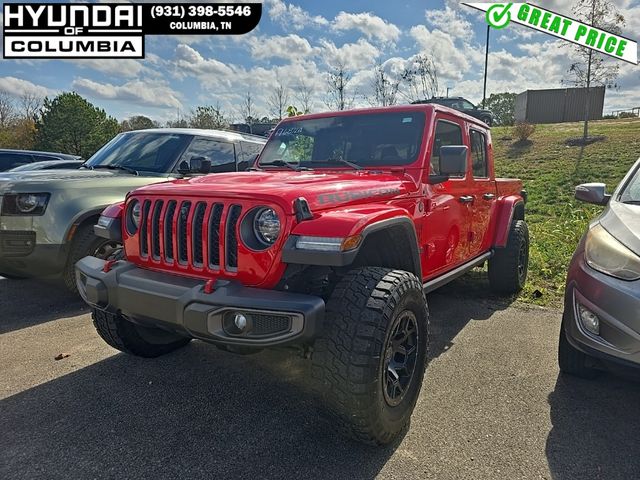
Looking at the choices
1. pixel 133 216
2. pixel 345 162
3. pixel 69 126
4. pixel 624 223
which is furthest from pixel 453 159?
pixel 69 126

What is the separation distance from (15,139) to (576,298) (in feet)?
112

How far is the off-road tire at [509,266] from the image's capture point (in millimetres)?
4781

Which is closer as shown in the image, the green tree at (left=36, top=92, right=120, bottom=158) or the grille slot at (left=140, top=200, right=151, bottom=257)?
the grille slot at (left=140, top=200, right=151, bottom=257)

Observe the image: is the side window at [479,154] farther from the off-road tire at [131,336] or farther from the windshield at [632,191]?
the off-road tire at [131,336]

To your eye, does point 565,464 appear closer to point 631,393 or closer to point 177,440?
point 631,393

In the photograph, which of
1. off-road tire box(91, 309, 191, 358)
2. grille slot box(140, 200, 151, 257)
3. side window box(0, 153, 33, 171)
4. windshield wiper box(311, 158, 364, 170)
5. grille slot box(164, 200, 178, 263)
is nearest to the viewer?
grille slot box(164, 200, 178, 263)

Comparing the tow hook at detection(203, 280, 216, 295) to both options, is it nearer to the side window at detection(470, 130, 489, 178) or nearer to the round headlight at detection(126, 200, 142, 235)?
the round headlight at detection(126, 200, 142, 235)

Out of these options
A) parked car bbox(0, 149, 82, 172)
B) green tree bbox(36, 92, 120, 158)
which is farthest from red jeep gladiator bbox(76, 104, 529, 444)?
green tree bbox(36, 92, 120, 158)

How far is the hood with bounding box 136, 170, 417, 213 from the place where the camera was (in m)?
2.25

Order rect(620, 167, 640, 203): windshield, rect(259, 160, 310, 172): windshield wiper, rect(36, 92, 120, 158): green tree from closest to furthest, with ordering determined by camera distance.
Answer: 1. rect(620, 167, 640, 203): windshield
2. rect(259, 160, 310, 172): windshield wiper
3. rect(36, 92, 120, 158): green tree

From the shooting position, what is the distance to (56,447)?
2270 millimetres

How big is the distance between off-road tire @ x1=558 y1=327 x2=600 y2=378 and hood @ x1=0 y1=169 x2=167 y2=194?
4168 millimetres

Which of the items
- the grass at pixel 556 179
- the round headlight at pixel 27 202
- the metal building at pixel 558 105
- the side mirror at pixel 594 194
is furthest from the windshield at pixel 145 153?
the metal building at pixel 558 105

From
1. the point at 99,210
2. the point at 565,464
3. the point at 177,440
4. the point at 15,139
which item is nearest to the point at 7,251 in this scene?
the point at 99,210
